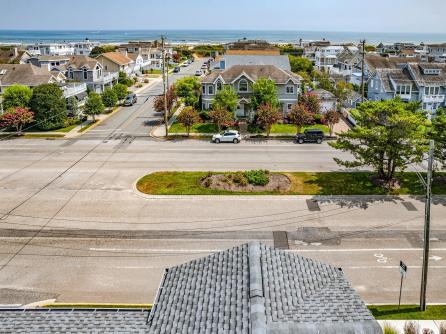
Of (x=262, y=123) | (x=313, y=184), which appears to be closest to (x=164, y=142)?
(x=262, y=123)

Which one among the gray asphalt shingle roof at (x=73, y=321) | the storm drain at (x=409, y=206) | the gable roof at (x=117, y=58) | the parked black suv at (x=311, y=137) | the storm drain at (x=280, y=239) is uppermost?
the gable roof at (x=117, y=58)

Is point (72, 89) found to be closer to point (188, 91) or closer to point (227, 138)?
point (188, 91)

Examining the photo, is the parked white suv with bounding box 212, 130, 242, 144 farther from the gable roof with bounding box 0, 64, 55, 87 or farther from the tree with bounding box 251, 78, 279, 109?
the gable roof with bounding box 0, 64, 55, 87

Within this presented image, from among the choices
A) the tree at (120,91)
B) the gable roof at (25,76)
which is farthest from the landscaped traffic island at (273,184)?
the tree at (120,91)

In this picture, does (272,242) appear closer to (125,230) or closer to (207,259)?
(125,230)

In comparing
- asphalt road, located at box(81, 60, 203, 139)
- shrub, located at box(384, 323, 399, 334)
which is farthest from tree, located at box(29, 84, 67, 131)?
shrub, located at box(384, 323, 399, 334)

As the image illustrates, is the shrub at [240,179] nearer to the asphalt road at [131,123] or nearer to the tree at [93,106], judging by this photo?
the asphalt road at [131,123]

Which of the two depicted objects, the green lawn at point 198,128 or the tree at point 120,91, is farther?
the tree at point 120,91
